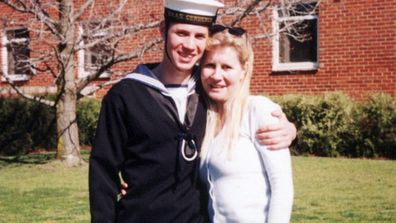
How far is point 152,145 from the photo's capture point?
2727mm

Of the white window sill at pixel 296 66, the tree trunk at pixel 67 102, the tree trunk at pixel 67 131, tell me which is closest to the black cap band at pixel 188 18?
the tree trunk at pixel 67 102

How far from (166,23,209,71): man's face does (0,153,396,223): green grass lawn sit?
140 inches

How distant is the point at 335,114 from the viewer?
11.5 metres

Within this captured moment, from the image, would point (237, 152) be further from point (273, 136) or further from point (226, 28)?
point (226, 28)

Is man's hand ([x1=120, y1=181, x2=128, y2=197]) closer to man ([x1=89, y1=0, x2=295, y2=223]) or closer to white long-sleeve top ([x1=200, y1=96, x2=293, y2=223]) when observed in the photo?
man ([x1=89, y1=0, x2=295, y2=223])

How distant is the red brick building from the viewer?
40.4 ft

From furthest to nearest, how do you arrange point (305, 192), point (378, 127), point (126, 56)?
point (378, 127), point (126, 56), point (305, 192)

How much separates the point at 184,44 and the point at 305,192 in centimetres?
520

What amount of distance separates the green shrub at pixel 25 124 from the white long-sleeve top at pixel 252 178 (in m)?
12.1

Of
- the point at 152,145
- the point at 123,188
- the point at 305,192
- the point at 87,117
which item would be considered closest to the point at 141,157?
the point at 152,145

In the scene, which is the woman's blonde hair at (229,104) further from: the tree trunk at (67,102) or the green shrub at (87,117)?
the green shrub at (87,117)

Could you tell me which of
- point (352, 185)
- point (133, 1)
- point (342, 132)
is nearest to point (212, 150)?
point (352, 185)

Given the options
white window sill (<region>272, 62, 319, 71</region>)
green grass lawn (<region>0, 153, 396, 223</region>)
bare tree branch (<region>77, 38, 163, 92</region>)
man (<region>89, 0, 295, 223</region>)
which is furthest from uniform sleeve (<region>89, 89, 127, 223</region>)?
white window sill (<region>272, 62, 319, 71</region>)

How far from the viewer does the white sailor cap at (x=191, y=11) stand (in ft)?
9.06
